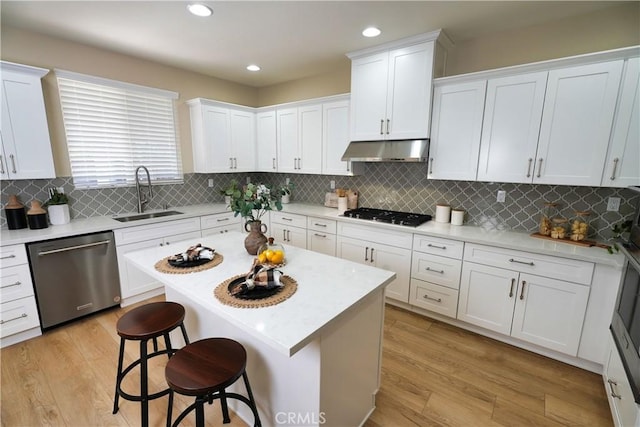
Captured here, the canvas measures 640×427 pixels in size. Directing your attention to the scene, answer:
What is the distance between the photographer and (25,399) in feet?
6.04

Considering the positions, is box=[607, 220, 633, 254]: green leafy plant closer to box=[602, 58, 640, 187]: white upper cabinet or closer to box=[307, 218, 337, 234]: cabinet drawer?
box=[602, 58, 640, 187]: white upper cabinet

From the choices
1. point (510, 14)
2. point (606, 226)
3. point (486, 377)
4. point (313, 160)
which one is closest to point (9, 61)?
point (313, 160)

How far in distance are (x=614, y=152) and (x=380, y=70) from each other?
79.2 inches

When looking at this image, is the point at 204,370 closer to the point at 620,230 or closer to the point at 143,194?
the point at 620,230

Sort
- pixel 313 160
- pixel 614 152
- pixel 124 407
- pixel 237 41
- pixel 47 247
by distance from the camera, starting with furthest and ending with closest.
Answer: pixel 313 160, pixel 237 41, pixel 47 247, pixel 614 152, pixel 124 407

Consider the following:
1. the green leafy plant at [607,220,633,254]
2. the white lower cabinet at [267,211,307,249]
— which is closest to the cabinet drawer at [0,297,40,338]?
the white lower cabinet at [267,211,307,249]

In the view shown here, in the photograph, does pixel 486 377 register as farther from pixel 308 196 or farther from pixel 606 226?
pixel 308 196

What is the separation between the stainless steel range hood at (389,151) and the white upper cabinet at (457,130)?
14 centimetres

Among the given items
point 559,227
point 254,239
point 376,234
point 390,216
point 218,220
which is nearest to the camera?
point 254,239

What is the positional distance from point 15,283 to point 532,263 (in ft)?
13.6

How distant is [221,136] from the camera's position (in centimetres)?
390

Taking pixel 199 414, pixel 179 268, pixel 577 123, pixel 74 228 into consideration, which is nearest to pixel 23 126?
pixel 74 228

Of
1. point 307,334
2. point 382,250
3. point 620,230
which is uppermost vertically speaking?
point 620,230

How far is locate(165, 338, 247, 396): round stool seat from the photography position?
3.90 feet
